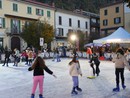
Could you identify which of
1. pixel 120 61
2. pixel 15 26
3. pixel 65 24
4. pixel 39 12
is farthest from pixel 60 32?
pixel 120 61

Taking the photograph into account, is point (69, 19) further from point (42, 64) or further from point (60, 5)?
point (42, 64)

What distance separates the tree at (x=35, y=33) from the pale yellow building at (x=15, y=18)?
7.01 ft

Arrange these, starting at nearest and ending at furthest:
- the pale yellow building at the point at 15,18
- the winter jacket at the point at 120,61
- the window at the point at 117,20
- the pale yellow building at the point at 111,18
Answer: the winter jacket at the point at 120,61, the pale yellow building at the point at 15,18, the pale yellow building at the point at 111,18, the window at the point at 117,20

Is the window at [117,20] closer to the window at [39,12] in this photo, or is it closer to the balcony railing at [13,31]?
the window at [39,12]

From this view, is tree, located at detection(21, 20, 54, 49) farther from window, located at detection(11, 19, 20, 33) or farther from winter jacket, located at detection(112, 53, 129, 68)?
winter jacket, located at detection(112, 53, 129, 68)

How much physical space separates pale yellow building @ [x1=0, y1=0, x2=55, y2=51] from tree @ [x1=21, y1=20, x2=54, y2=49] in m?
2.14

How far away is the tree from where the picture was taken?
38188 mm

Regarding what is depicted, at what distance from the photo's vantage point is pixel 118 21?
54.1 metres

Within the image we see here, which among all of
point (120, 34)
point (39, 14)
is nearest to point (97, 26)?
point (39, 14)

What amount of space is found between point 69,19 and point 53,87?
141 feet

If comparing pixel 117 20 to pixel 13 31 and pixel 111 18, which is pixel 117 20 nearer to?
pixel 111 18

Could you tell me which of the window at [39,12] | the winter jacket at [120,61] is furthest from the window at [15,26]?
the winter jacket at [120,61]

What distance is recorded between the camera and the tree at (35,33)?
3819cm

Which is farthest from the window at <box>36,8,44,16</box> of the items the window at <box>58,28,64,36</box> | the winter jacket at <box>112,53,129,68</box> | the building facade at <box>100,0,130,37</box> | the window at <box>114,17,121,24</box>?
the winter jacket at <box>112,53,129,68</box>
